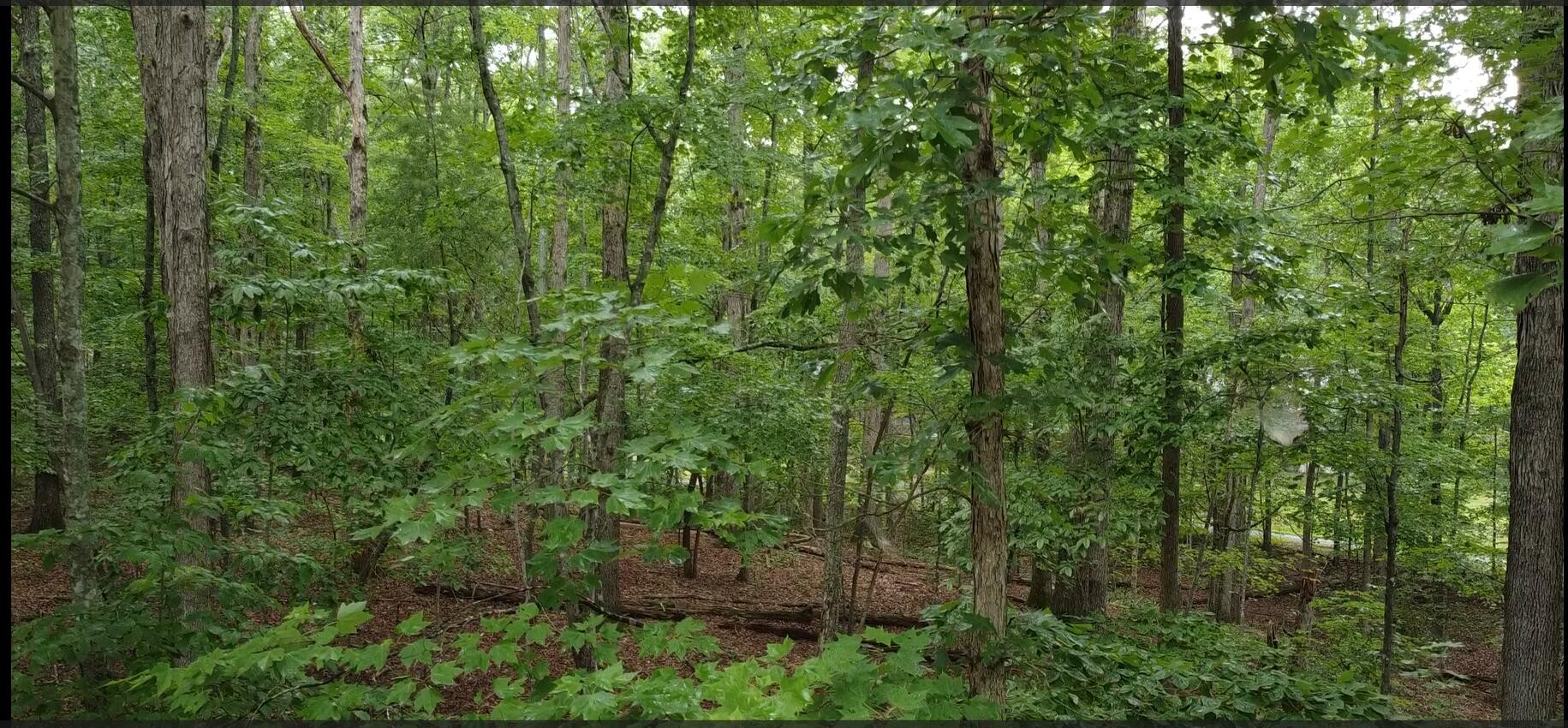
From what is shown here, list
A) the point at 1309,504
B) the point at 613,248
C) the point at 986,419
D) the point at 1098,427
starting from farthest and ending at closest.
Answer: the point at 1309,504
the point at 613,248
the point at 1098,427
the point at 986,419

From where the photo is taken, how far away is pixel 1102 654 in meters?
4.10

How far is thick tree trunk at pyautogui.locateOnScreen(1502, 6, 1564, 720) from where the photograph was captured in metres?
5.93

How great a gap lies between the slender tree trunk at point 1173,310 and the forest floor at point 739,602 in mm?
3262

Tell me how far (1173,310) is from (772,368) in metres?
4.78

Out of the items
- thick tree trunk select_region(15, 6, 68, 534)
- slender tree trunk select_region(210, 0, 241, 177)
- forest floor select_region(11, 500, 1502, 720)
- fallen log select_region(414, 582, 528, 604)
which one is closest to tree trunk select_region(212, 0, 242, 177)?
slender tree trunk select_region(210, 0, 241, 177)

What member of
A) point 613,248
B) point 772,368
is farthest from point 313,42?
point 772,368

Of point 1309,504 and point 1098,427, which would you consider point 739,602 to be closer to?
Answer: point 1098,427

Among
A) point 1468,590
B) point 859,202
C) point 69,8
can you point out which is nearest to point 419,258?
point 69,8

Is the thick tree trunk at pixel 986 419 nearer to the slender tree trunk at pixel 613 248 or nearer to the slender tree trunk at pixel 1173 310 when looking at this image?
the slender tree trunk at pixel 613 248

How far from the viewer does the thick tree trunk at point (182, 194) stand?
5391 millimetres

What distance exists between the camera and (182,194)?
5426mm

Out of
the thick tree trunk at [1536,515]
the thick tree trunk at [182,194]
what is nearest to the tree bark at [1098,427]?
the thick tree trunk at [1536,515]

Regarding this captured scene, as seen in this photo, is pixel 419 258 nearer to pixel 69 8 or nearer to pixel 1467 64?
pixel 69 8

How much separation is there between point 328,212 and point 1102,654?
18071 millimetres
